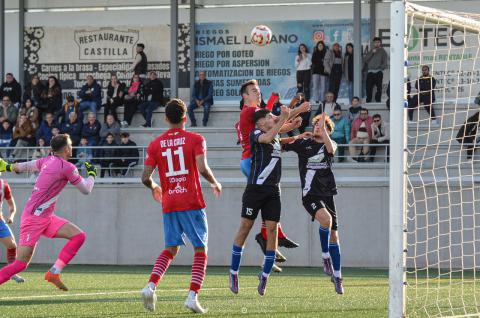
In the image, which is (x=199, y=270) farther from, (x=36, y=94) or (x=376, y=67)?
(x=36, y=94)

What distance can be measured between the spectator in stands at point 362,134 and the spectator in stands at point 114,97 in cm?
625

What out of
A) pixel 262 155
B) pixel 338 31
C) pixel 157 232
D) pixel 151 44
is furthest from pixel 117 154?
pixel 262 155

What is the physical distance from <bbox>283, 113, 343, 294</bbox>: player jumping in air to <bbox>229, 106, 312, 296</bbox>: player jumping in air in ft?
3.25

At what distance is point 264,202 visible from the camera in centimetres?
1147

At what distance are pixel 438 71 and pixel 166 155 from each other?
1548 centimetres

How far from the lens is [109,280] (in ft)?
52.2

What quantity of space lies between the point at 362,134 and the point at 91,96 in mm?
7330

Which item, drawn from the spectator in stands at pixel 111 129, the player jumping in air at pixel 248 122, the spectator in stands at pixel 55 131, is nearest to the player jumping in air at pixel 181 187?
the player jumping in air at pixel 248 122

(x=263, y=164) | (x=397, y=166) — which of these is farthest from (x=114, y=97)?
(x=397, y=166)

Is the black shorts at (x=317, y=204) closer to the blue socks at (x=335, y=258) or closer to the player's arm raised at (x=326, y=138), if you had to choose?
the blue socks at (x=335, y=258)

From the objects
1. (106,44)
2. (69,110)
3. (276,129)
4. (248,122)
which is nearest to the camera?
(276,129)

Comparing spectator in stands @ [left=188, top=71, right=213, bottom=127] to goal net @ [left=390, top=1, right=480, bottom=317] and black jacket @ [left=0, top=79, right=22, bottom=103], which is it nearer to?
black jacket @ [left=0, top=79, right=22, bottom=103]

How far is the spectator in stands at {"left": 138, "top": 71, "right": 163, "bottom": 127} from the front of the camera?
2588 centimetres

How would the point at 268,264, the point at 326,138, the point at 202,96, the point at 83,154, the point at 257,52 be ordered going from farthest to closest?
the point at 257,52 < the point at 202,96 < the point at 83,154 < the point at 326,138 < the point at 268,264
